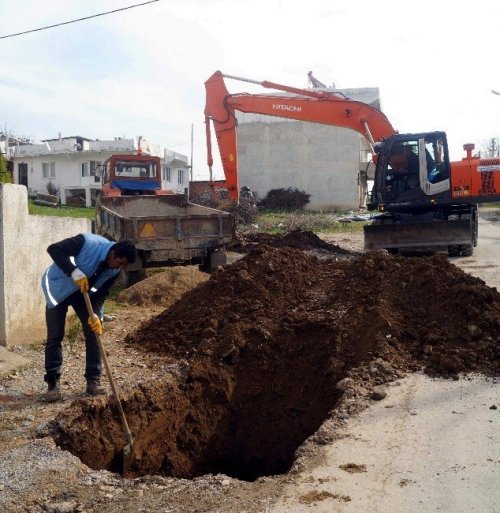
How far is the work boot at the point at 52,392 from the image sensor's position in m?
5.73

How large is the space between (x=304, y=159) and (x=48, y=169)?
18870mm

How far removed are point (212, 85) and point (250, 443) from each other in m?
11.7

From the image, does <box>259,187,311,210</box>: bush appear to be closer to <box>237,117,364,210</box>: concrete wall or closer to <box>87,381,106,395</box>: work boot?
<box>237,117,364,210</box>: concrete wall

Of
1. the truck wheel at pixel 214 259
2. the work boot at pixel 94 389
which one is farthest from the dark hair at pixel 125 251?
the truck wheel at pixel 214 259

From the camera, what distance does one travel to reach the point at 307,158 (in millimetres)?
35312

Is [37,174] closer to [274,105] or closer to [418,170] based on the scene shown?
[274,105]

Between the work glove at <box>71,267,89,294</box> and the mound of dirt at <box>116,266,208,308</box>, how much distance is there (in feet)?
16.2

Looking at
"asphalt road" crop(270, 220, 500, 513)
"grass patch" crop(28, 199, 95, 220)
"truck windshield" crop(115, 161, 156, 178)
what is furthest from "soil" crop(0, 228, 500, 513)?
"grass patch" crop(28, 199, 95, 220)

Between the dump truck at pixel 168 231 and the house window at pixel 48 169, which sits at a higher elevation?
the house window at pixel 48 169

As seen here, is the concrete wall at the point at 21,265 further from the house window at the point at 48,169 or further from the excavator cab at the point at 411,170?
the house window at the point at 48,169

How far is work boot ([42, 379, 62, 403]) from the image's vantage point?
18.8ft

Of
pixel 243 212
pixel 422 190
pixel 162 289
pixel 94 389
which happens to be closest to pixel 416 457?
pixel 94 389

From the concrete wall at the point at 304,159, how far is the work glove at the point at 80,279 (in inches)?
1187

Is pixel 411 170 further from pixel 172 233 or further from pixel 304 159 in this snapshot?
pixel 304 159
